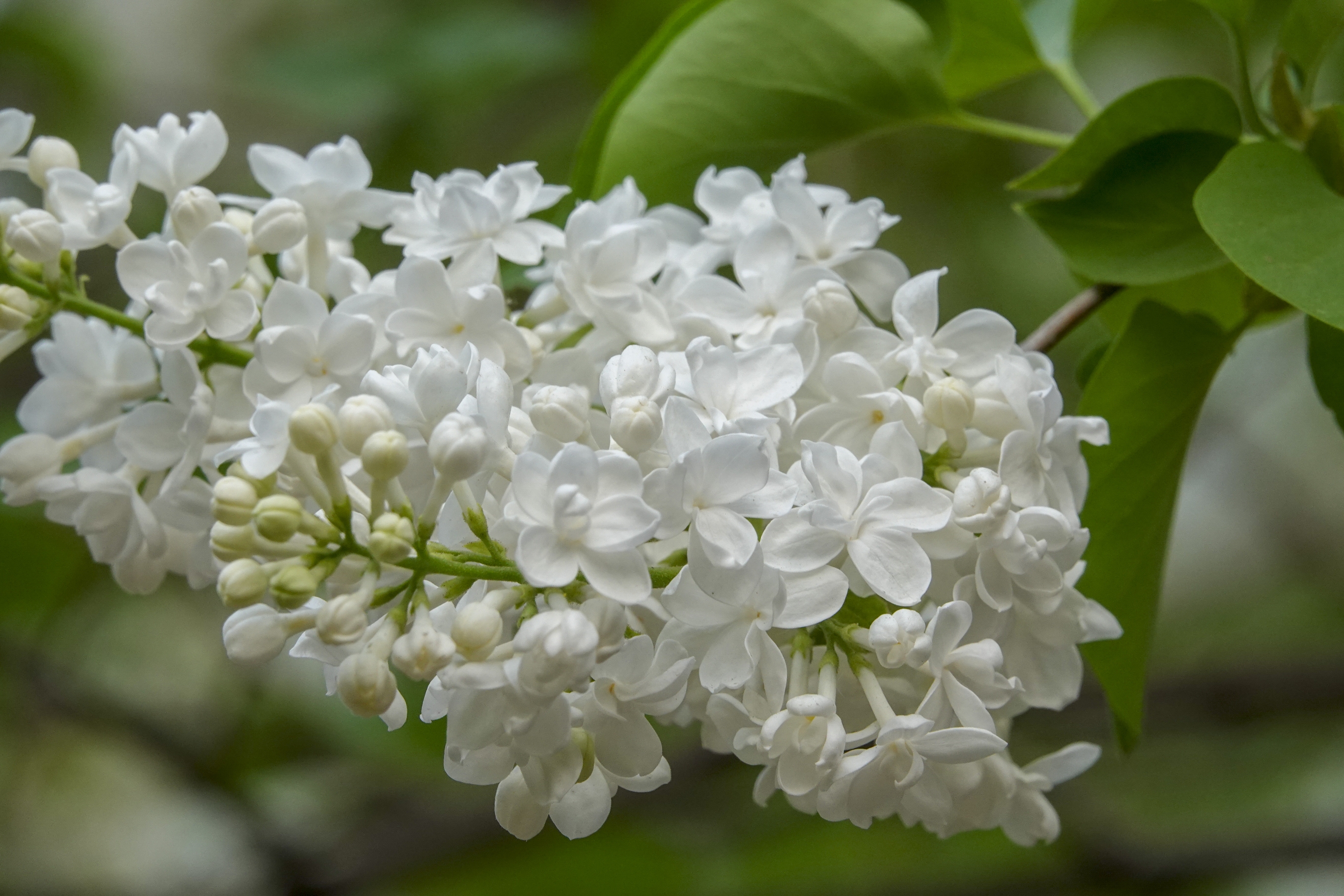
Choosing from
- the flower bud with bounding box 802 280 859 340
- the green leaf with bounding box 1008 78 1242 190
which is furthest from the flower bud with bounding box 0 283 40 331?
the green leaf with bounding box 1008 78 1242 190

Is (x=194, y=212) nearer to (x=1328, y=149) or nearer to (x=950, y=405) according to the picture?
(x=950, y=405)

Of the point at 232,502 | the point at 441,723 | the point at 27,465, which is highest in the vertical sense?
the point at 232,502

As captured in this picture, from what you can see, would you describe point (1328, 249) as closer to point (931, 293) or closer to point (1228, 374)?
point (931, 293)

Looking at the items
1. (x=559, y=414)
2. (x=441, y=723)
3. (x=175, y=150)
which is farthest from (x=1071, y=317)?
(x=441, y=723)

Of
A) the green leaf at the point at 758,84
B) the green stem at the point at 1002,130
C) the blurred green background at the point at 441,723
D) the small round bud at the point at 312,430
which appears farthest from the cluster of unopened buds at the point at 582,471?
the blurred green background at the point at 441,723

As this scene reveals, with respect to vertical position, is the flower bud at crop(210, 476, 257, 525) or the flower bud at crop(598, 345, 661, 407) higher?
the flower bud at crop(598, 345, 661, 407)

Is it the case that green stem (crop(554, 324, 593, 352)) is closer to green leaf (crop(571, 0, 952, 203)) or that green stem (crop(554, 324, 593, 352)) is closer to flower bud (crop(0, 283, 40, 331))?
green leaf (crop(571, 0, 952, 203))

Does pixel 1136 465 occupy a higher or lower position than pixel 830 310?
lower
